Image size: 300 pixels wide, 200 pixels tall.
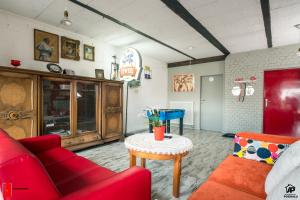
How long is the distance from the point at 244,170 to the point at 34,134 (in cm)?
308

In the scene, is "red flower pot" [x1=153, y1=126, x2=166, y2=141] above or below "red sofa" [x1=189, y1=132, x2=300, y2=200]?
above

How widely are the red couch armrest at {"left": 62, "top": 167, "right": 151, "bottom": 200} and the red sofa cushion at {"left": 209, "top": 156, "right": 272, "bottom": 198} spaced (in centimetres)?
68

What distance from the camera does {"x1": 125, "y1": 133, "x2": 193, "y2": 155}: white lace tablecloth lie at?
1826 mm

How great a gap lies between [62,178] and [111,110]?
8.46ft

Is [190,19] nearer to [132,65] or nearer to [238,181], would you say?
[132,65]

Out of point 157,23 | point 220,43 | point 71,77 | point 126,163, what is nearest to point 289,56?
point 220,43

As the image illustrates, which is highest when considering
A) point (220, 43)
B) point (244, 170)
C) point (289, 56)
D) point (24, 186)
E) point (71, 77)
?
point (220, 43)

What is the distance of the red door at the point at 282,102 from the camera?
440 centimetres

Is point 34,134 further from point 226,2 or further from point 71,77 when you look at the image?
point 226,2

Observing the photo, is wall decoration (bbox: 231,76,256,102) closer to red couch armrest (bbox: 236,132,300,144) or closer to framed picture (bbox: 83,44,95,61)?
red couch armrest (bbox: 236,132,300,144)

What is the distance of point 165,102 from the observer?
6969 mm

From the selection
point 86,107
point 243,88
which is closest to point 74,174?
point 86,107

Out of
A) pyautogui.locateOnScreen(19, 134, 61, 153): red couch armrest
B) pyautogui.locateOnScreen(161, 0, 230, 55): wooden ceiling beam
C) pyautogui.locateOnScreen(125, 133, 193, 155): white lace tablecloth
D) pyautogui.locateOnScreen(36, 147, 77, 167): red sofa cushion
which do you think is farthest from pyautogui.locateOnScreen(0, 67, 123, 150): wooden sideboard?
pyautogui.locateOnScreen(161, 0, 230, 55): wooden ceiling beam

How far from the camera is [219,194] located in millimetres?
1242
